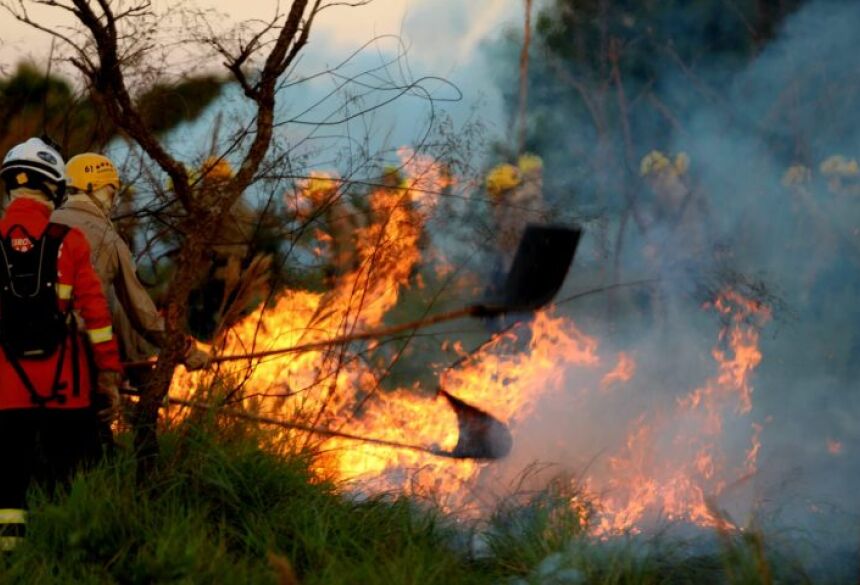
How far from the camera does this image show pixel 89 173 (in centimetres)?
662

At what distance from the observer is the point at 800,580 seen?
4953 mm

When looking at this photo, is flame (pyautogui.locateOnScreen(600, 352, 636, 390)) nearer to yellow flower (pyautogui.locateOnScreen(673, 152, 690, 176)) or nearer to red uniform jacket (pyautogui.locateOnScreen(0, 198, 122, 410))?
yellow flower (pyautogui.locateOnScreen(673, 152, 690, 176))

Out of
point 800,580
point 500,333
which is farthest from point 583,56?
point 800,580

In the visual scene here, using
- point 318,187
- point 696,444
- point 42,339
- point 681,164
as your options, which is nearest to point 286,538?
point 42,339

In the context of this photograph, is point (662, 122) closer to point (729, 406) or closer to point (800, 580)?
point (729, 406)

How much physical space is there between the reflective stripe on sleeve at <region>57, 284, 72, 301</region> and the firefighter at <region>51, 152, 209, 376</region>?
45 centimetres

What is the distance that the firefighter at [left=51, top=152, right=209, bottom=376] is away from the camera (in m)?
6.23

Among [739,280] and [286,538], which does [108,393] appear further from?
[739,280]

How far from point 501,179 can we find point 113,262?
386 centimetres

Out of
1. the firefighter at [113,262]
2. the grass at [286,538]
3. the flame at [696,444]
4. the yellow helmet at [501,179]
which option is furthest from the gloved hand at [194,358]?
the yellow helmet at [501,179]

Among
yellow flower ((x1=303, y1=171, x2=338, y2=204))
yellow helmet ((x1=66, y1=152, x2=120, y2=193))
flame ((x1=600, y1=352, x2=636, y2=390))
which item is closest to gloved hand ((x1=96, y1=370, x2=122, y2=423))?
yellow helmet ((x1=66, y1=152, x2=120, y2=193))

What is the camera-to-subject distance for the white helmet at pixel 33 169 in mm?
5836

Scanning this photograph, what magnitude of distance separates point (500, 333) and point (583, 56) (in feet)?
25.8

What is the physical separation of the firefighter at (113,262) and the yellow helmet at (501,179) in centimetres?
309
